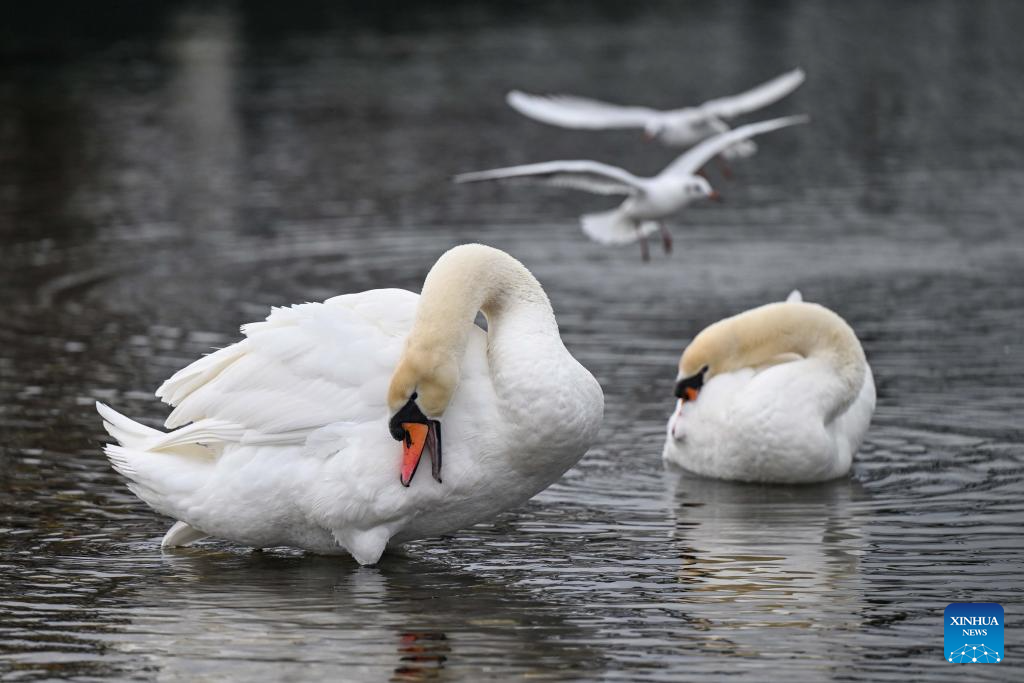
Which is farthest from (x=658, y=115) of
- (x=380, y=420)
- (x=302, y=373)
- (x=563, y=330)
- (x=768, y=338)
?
(x=380, y=420)

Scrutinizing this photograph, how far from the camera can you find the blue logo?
691cm

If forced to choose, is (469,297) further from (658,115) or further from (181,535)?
(658,115)

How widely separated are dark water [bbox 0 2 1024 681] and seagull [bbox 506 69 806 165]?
2.92ft

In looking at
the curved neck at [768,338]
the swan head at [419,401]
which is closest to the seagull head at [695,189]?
the curved neck at [768,338]

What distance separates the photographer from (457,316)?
25.8 ft

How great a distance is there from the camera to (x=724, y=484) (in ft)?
32.8

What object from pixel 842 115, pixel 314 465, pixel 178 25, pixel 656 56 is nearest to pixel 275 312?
pixel 314 465

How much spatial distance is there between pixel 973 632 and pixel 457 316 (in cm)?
234

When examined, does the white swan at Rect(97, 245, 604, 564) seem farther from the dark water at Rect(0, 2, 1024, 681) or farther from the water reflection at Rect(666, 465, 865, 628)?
the water reflection at Rect(666, 465, 865, 628)

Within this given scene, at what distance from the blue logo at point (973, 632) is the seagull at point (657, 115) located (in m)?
9.68

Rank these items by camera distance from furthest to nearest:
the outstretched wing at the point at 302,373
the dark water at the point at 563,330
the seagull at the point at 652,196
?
1. the seagull at the point at 652,196
2. the outstretched wing at the point at 302,373
3. the dark water at the point at 563,330

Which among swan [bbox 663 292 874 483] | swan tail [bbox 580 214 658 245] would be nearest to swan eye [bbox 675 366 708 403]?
swan [bbox 663 292 874 483]

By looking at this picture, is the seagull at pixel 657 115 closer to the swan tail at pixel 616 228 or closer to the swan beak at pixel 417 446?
the swan tail at pixel 616 228

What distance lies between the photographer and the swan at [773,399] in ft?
32.2
